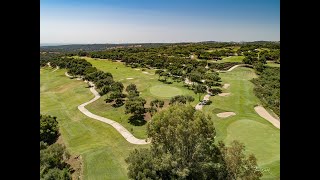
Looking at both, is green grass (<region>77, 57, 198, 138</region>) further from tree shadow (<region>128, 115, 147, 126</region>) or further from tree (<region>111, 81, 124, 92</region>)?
tree (<region>111, 81, 124, 92</region>)

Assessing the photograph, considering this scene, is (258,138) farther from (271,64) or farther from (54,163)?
(271,64)

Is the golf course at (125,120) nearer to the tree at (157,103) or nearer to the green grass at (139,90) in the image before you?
the green grass at (139,90)

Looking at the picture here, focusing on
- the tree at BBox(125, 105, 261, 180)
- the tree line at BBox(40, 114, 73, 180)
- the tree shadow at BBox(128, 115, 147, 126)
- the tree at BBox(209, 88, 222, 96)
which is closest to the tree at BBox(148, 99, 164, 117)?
the tree shadow at BBox(128, 115, 147, 126)

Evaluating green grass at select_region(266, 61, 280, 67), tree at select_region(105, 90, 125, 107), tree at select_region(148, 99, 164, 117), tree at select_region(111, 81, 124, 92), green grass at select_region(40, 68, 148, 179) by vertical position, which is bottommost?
green grass at select_region(40, 68, 148, 179)
